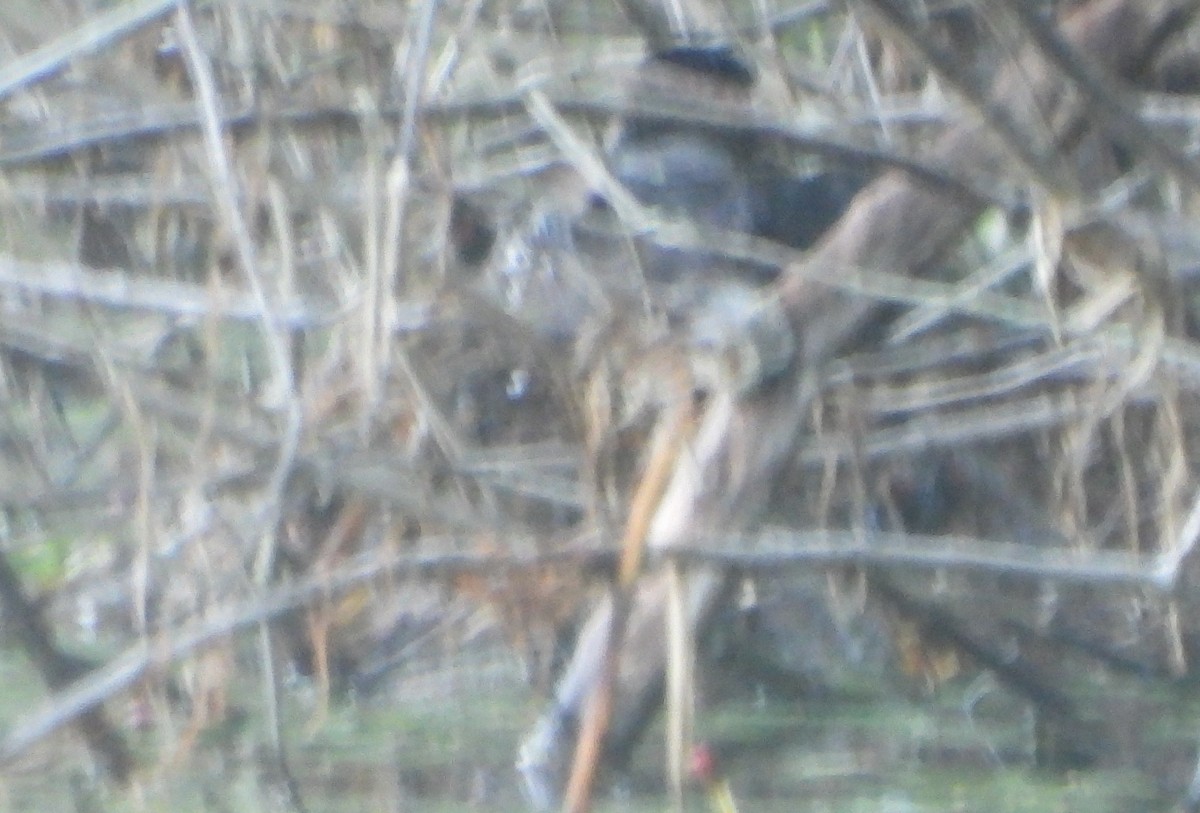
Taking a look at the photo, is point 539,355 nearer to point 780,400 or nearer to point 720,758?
point 780,400

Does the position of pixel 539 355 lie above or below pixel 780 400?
above

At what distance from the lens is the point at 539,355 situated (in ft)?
8.38

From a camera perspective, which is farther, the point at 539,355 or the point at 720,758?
the point at 720,758

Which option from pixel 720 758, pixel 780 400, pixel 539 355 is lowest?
pixel 720 758

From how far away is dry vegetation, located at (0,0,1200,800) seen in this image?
235 centimetres

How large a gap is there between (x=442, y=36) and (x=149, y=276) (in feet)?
2.24

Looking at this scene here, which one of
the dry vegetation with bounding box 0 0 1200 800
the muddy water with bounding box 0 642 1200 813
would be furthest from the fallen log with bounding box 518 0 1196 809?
the muddy water with bounding box 0 642 1200 813

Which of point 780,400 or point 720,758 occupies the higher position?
point 780,400

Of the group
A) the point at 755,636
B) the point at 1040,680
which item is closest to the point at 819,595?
the point at 755,636

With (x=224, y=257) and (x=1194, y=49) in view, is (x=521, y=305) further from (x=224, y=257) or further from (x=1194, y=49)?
(x=1194, y=49)

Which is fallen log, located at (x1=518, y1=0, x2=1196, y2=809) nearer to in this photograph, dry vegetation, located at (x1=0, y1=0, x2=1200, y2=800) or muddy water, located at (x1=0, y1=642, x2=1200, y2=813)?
dry vegetation, located at (x1=0, y1=0, x2=1200, y2=800)

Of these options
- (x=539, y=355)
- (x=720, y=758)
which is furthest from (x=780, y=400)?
(x=720, y=758)

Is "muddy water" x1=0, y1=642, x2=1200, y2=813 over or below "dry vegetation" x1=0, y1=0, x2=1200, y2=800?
below

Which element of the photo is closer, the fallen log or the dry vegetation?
the dry vegetation
